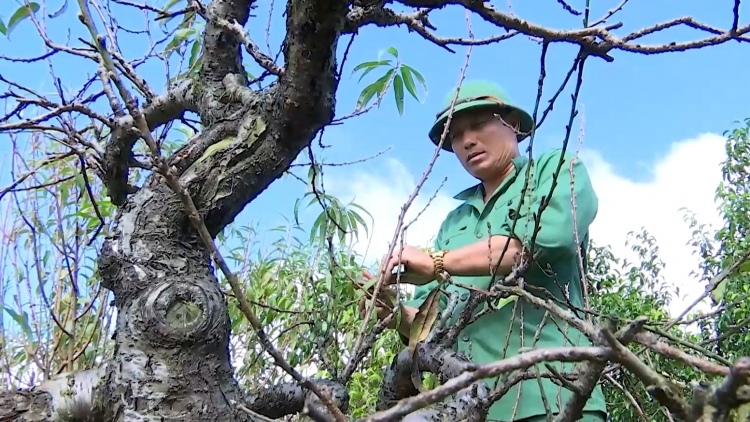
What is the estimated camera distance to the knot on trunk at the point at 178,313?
919 mm

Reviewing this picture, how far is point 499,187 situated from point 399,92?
0.31 metres

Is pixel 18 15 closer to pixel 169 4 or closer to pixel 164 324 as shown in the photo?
pixel 169 4

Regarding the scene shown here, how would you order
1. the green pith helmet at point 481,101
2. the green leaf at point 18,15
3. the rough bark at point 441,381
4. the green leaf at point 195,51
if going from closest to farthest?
the rough bark at point 441,381
the green leaf at point 18,15
the green pith helmet at point 481,101
the green leaf at point 195,51

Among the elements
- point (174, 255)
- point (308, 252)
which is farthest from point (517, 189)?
point (308, 252)

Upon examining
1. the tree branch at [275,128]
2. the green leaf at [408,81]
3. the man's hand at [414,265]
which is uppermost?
the green leaf at [408,81]

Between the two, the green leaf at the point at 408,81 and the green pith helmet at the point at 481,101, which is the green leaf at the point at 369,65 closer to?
the green leaf at the point at 408,81

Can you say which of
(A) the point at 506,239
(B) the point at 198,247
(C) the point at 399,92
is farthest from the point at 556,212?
(B) the point at 198,247

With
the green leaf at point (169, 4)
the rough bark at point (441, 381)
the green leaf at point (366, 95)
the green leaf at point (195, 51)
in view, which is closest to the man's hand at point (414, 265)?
the rough bark at point (441, 381)

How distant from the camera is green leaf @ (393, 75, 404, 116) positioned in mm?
1369

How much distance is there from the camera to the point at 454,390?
0.95 feet

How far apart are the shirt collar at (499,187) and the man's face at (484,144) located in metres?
0.05

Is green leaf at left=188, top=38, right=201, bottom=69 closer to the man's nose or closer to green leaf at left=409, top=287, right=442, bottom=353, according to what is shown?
the man's nose

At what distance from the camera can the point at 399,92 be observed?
4.55 feet

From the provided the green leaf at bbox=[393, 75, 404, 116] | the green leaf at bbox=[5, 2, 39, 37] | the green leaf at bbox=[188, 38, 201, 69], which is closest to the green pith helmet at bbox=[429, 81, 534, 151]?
the green leaf at bbox=[393, 75, 404, 116]
